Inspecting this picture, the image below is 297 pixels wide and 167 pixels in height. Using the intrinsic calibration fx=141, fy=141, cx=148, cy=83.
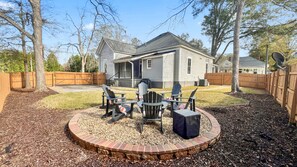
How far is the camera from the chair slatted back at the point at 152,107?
3248mm

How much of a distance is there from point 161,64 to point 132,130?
11.0 meters

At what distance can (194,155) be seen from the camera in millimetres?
2570

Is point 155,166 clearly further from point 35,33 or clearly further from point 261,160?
point 35,33

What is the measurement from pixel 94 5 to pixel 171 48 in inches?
324

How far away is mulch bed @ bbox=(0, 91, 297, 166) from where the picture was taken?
94.0 inches

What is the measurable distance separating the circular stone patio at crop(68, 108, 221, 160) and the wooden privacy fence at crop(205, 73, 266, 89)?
13.3 meters

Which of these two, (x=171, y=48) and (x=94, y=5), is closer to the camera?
(x=94, y=5)

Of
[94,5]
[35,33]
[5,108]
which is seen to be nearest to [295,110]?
[5,108]

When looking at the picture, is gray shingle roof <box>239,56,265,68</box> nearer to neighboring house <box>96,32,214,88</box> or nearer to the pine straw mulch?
neighboring house <box>96,32,214,88</box>

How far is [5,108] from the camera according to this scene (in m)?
6.21

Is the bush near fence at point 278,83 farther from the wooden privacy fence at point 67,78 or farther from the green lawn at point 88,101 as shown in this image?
the wooden privacy fence at point 67,78

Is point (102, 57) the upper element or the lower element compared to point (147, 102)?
upper

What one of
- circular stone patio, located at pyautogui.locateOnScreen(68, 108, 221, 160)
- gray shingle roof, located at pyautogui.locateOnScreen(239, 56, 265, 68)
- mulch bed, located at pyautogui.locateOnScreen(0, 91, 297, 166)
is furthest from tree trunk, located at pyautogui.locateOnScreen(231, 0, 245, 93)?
gray shingle roof, located at pyautogui.locateOnScreen(239, 56, 265, 68)

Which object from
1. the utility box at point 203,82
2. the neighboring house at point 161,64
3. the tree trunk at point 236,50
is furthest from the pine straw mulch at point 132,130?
the utility box at point 203,82
